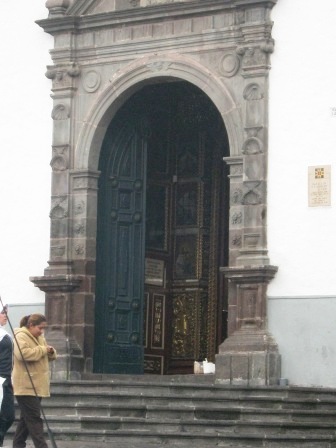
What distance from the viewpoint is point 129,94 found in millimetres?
22812

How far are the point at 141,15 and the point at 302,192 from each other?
3.24m

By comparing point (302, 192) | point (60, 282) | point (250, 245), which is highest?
point (302, 192)

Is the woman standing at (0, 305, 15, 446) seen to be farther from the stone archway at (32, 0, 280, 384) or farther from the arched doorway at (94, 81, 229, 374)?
the arched doorway at (94, 81, 229, 374)

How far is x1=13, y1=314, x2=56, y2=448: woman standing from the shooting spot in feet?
59.0

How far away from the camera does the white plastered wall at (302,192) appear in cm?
2077

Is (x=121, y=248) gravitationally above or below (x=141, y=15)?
below

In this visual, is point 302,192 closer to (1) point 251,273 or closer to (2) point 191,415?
(1) point 251,273

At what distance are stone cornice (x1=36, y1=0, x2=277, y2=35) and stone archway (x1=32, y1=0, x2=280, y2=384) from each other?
0.01m

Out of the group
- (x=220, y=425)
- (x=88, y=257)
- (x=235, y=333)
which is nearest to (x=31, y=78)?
(x=88, y=257)

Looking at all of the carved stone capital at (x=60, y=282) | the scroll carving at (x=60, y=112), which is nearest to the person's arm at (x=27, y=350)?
the carved stone capital at (x=60, y=282)

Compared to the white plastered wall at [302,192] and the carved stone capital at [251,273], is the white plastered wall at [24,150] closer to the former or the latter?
the carved stone capital at [251,273]

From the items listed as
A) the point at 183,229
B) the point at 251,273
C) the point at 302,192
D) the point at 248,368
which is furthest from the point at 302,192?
the point at 183,229

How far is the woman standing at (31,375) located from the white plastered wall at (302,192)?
12.4ft

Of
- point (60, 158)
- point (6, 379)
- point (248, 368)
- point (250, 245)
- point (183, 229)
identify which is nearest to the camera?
point (6, 379)
